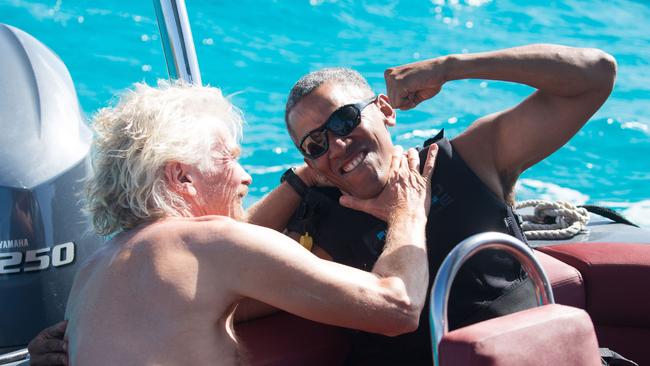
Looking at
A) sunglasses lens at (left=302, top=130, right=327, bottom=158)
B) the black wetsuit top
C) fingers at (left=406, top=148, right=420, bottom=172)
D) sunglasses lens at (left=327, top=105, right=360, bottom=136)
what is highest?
sunglasses lens at (left=327, top=105, right=360, bottom=136)

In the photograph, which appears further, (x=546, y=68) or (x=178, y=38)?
(x=178, y=38)

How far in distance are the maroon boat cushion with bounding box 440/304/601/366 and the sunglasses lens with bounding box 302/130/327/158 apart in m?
0.93

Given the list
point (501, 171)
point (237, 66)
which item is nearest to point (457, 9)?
point (237, 66)

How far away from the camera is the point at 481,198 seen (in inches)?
90.6

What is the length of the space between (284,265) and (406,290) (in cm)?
30

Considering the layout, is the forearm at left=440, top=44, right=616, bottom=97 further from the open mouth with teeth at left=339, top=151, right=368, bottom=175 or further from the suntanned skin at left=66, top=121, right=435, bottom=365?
the suntanned skin at left=66, top=121, right=435, bottom=365

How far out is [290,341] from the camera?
235cm

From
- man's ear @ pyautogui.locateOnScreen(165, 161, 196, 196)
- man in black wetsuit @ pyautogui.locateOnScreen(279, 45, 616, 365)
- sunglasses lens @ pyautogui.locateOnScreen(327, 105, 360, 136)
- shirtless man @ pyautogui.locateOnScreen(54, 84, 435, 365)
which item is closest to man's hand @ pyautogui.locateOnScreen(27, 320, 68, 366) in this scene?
shirtless man @ pyautogui.locateOnScreen(54, 84, 435, 365)

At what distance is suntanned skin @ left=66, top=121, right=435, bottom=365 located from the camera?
171 cm

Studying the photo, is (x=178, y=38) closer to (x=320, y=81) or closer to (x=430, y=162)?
(x=320, y=81)

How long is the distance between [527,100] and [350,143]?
53cm

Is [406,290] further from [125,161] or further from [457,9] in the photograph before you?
[457,9]

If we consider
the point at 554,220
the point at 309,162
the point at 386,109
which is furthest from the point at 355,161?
the point at 554,220

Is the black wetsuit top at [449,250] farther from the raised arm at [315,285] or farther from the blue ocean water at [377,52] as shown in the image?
the blue ocean water at [377,52]
